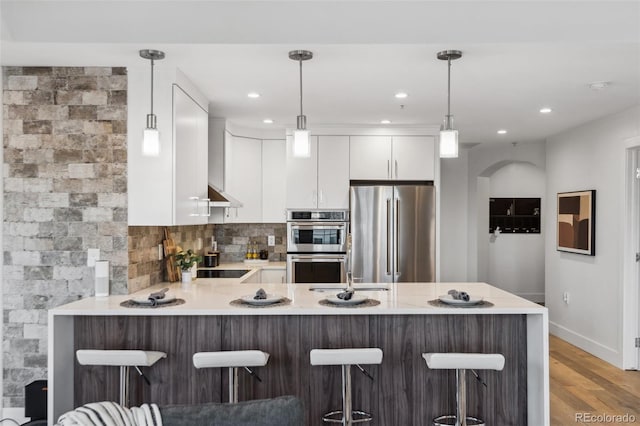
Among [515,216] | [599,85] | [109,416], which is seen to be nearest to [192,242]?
[109,416]

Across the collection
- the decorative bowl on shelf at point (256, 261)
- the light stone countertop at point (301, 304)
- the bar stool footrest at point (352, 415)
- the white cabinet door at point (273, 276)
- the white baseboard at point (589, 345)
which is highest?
the decorative bowl on shelf at point (256, 261)

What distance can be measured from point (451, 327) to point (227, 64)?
85.7 inches

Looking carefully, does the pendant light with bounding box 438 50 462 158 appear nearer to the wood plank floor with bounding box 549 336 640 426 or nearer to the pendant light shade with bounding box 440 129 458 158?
the pendant light shade with bounding box 440 129 458 158

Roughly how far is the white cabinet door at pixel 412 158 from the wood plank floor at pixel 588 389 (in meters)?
2.31

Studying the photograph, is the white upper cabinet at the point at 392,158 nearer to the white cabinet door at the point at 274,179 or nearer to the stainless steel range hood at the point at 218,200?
the white cabinet door at the point at 274,179

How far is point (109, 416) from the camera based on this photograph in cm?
184

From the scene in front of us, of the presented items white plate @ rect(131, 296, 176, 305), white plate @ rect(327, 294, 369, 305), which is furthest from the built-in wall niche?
white plate @ rect(131, 296, 176, 305)

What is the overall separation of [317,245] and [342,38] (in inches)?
115

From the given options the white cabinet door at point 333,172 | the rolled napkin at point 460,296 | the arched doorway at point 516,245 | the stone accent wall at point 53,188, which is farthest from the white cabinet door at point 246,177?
the arched doorway at point 516,245

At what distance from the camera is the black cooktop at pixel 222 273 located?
5.20 metres

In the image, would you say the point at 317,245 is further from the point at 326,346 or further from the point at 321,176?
the point at 326,346

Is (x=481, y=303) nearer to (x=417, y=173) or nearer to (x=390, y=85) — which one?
(x=390, y=85)

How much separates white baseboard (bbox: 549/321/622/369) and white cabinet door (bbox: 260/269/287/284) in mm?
3323

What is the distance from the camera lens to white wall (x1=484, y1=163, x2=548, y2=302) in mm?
8344
